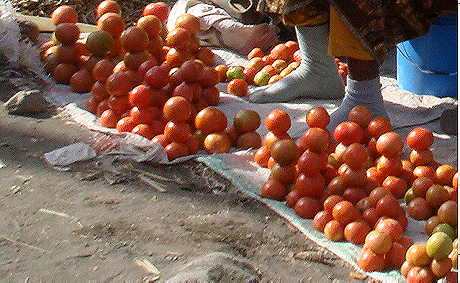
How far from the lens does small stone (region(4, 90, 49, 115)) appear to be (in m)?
4.20

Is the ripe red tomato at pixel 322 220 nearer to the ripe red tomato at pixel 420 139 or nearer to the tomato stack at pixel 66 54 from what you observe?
the ripe red tomato at pixel 420 139

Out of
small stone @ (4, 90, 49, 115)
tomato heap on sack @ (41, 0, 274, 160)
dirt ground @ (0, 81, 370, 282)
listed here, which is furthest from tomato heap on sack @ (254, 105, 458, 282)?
small stone @ (4, 90, 49, 115)

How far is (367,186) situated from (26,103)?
1970 mm

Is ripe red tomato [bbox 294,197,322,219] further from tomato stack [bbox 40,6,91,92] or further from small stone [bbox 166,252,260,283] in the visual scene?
tomato stack [bbox 40,6,91,92]

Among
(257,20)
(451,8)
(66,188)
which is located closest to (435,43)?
(451,8)

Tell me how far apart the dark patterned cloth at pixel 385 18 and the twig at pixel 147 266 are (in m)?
1.45

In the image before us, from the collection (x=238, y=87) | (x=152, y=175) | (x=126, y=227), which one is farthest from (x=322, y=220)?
(x=238, y=87)

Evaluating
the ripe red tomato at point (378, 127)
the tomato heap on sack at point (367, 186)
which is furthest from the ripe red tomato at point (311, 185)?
the ripe red tomato at point (378, 127)

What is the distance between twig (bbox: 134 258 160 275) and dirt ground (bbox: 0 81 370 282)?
0.06ft

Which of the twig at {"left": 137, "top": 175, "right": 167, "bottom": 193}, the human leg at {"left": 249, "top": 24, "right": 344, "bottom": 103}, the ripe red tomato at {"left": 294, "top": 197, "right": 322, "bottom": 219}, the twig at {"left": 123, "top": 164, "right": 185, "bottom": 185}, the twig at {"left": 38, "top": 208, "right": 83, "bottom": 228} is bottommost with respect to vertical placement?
the human leg at {"left": 249, "top": 24, "right": 344, "bottom": 103}

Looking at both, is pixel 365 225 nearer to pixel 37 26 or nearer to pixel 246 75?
pixel 246 75

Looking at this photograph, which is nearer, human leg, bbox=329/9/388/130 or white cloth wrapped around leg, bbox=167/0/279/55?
human leg, bbox=329/9/388/130

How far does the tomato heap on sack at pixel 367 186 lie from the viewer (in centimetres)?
260

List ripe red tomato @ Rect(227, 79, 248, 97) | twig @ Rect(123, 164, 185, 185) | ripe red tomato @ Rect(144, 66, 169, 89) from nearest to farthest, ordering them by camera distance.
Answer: twig @ Rect(123, 164, 185, 185) → ripe red tomato @ Rect(144, 66, 169, 89) → ripe red tomato @ Rect(227, 79, 248, 97)
